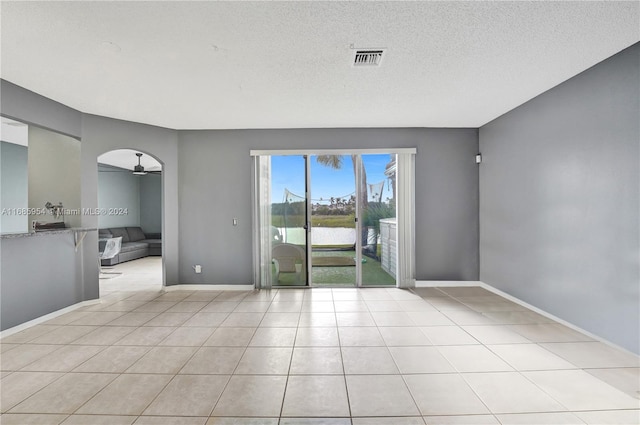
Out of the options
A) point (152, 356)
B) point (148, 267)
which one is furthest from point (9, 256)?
point (148, 267)

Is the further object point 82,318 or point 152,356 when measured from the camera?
point 82,318

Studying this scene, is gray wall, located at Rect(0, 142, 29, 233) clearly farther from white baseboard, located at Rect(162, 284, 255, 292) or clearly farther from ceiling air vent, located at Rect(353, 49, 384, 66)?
ceiling air vent, located at Rect(353, 49, 384, 66)

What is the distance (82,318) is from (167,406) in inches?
95.9

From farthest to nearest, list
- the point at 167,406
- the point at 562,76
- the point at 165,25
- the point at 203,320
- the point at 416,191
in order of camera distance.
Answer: the point at 416,191 < the point at 203,320 < the point at 562,76 < the point at 165,25 < the point at 167,406

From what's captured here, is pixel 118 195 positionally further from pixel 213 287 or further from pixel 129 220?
pixel 213 287

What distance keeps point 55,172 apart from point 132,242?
188 inches

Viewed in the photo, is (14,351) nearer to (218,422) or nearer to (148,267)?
(218,422)

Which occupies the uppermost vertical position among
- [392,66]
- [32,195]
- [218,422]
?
[392,66]

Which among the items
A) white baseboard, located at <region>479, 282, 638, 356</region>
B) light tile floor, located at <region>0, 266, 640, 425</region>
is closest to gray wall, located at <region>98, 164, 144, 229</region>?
light tile floor, located at <region>0, 266, 640, 425</region>

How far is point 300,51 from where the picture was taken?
2.42m

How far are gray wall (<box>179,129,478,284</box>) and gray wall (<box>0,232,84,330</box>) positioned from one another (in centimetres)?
139

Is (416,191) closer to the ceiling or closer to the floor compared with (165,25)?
closer to the floor

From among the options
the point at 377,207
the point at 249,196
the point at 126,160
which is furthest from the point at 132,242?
the point at 377,207

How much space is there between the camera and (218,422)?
175cm
